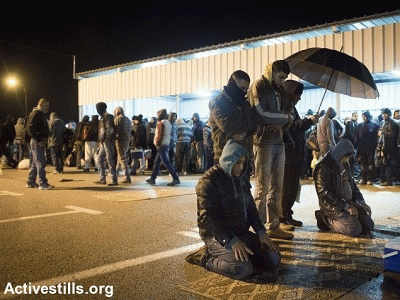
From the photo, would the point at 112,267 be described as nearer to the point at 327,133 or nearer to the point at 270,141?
the point at 270,141

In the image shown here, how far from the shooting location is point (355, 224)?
5.20 meters

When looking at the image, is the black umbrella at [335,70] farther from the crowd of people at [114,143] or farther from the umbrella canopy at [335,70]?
the crowd of people at [114,143]

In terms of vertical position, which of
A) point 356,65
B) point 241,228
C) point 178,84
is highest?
point 178,84

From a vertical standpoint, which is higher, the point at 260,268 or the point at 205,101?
the point at 205,101

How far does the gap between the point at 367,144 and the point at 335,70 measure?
6.30 metres

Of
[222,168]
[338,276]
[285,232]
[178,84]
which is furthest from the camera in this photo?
[178,84]

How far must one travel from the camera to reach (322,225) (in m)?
5.59

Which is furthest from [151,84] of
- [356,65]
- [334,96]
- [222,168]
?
[222,168]

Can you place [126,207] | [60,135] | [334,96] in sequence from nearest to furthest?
1. [126,207]
2. [60,135]
3. [334,96]

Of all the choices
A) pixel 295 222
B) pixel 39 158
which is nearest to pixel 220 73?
pixel 39 158

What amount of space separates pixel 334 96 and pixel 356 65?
9345mm

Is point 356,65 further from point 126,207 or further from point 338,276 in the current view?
point 126,207

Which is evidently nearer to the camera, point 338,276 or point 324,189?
point 338,276

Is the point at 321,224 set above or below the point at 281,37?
below
